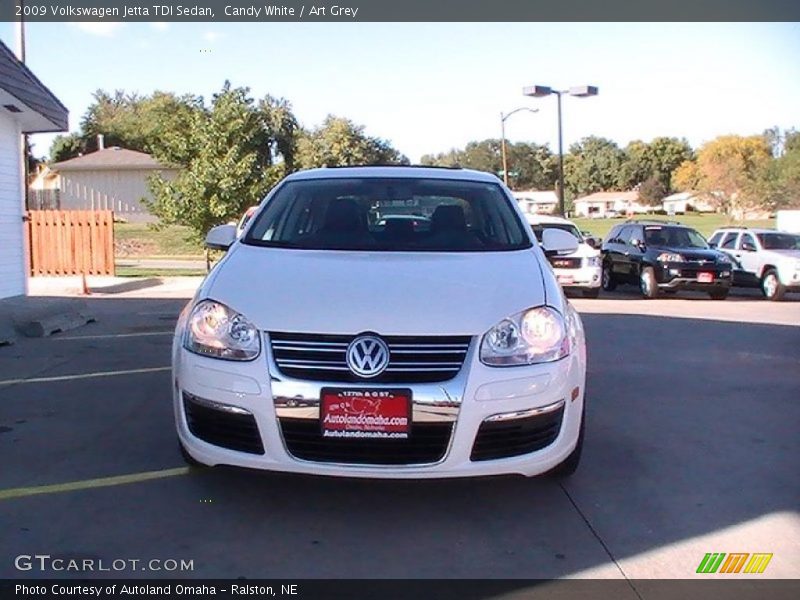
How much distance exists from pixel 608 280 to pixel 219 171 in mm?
9080

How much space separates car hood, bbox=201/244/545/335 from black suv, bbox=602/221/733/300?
1290cm

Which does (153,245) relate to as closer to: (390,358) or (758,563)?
(390,358)

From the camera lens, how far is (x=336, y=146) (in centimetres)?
5544

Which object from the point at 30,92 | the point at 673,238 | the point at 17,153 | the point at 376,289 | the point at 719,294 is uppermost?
the point at 30,92

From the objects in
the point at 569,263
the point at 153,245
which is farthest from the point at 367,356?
the point at 153,245

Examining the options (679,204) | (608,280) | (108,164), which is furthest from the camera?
(679,204)

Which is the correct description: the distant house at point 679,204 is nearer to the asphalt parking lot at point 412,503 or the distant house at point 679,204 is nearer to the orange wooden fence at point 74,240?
the orange wooden fence at point 74,240

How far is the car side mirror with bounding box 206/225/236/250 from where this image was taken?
5984 millimetres

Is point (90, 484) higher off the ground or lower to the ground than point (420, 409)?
lower

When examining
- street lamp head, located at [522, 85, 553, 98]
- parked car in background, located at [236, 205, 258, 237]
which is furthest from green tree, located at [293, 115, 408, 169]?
parked car in background, located at [236, 205, 258, 237]

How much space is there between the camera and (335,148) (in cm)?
5538

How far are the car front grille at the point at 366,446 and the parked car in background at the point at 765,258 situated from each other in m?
15.4

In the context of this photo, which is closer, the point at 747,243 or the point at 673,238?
the point at 673,238

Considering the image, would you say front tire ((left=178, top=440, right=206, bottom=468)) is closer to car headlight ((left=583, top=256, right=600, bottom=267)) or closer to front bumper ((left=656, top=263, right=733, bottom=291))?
Result: car headlight ((left=583, top=256, right=600, bottom=267))
